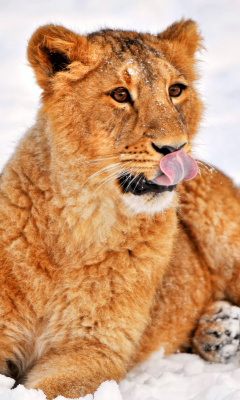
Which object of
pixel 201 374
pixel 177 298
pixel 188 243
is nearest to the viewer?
pixel 201 374

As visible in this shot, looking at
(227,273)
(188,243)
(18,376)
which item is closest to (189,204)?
(188,243)

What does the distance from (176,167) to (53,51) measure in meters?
1.26

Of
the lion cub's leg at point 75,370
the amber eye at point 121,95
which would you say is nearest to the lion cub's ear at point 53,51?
the amber eye at point 121,95

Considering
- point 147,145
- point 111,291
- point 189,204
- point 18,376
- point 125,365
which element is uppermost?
point 147,145

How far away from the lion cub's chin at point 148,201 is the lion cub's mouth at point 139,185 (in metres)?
0.03

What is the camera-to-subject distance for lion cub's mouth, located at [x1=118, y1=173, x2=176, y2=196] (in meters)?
3.63

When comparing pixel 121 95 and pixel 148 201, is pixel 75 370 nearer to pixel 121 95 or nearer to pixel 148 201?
pixel 148 201

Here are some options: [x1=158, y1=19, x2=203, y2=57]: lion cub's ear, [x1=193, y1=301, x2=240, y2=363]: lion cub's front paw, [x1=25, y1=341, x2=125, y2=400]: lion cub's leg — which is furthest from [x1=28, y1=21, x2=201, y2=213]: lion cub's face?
[x1=193, y1=301, x2=240, y2=363]: lion cub's front paw

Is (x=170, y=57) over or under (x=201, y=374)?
over

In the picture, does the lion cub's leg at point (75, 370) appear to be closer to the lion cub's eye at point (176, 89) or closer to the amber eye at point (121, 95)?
the amber eye at point (121, 95)

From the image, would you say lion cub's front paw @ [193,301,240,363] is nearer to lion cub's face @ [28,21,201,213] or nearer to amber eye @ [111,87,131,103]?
lion cub's face @ [28,21,201,213]

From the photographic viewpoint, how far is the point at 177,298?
484 cm

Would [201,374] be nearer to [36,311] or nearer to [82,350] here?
[82,350]

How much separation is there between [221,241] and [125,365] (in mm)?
1738
